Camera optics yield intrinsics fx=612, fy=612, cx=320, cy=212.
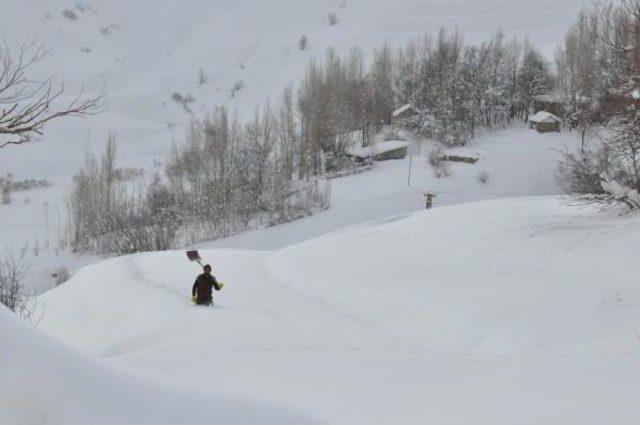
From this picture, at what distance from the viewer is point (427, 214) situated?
71.3ft

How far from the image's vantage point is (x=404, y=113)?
60.1m

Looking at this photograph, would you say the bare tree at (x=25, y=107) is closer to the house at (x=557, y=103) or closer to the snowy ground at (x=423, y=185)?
the snowy ground at (x=423, y=185)

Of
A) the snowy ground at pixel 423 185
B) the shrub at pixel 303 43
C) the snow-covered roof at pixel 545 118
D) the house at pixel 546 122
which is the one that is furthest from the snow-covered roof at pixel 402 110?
the shrub at pixel 303 43

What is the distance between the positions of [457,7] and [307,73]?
32.2 meters

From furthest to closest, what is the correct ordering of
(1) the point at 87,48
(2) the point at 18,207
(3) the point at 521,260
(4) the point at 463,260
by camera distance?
1. (1) the point at 87,48
2. (2) the point at 18,207
3. (4) the point at 463,260
4. (3) the point at 521,260

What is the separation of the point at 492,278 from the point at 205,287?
6.59 metres

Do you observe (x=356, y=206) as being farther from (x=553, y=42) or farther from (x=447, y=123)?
(x=553, y=42)

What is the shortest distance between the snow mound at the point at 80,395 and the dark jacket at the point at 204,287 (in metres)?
9.44

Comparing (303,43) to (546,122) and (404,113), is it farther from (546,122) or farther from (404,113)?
(546,122)

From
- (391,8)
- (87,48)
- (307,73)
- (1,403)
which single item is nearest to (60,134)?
(87,48)

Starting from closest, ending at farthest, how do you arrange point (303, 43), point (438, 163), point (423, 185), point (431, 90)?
point (423, 185), point (438, 163), point (431, 90), point (303, 43)

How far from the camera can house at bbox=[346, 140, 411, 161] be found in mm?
53562

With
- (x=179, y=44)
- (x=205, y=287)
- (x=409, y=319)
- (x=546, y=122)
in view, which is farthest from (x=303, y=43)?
(x=409, y=319)

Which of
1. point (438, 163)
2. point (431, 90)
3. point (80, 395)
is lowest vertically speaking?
point (438, 163)
